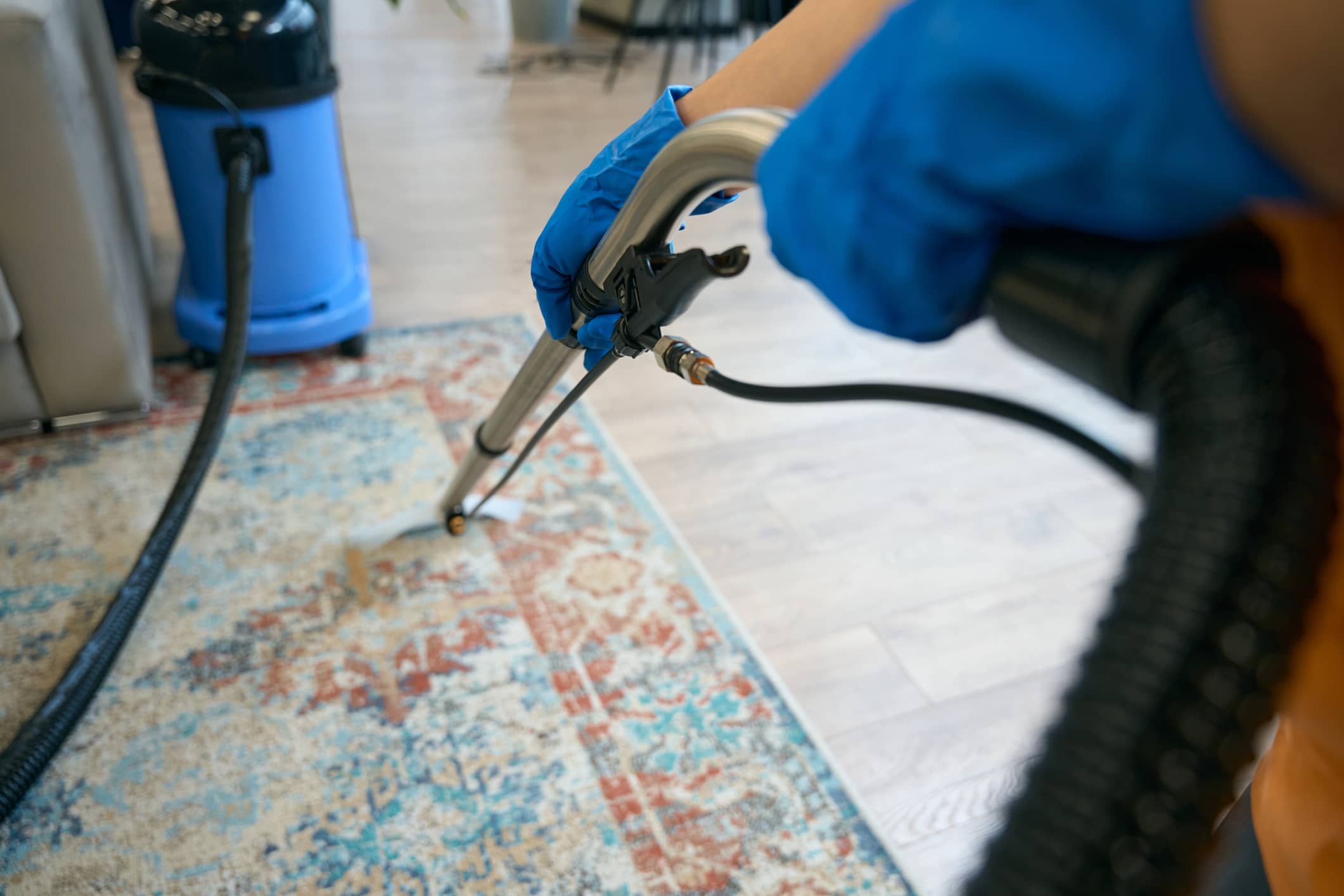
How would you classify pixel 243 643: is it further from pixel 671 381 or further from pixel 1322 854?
pixel 1322 854

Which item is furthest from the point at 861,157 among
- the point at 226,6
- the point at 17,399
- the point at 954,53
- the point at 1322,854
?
the point at 17,399

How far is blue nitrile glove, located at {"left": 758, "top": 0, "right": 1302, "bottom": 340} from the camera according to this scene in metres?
0.28

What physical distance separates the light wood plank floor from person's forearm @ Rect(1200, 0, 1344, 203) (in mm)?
313

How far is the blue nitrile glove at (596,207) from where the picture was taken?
64 cm

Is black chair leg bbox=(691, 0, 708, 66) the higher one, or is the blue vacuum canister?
the blue vacuum canister

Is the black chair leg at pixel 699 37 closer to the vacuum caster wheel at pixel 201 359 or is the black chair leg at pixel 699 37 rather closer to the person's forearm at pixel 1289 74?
the vacuum caster wheel at pixel 201 359

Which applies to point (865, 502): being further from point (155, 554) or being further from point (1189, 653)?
point (1189, 653)

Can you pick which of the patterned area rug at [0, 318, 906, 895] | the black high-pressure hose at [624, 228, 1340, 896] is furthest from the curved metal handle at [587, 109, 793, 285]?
the patterned area rug at [0, 318, 906, 895]

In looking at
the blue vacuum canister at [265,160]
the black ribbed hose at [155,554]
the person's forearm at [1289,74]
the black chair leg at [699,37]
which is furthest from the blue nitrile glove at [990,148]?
the black chair leg at [699,37]

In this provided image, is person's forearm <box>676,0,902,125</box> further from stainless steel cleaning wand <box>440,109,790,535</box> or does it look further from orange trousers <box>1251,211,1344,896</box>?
orange trousers <box>1251,211,1344,896</box>

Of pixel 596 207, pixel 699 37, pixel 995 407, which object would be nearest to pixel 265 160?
pixel 596 207

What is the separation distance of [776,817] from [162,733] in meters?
0.72

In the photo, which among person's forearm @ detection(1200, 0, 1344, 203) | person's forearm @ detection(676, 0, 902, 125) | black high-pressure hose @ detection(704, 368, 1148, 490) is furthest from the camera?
person's forearm @ detection(676, 0, 902, 125)

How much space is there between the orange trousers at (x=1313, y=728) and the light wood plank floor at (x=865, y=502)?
134 millimetres
